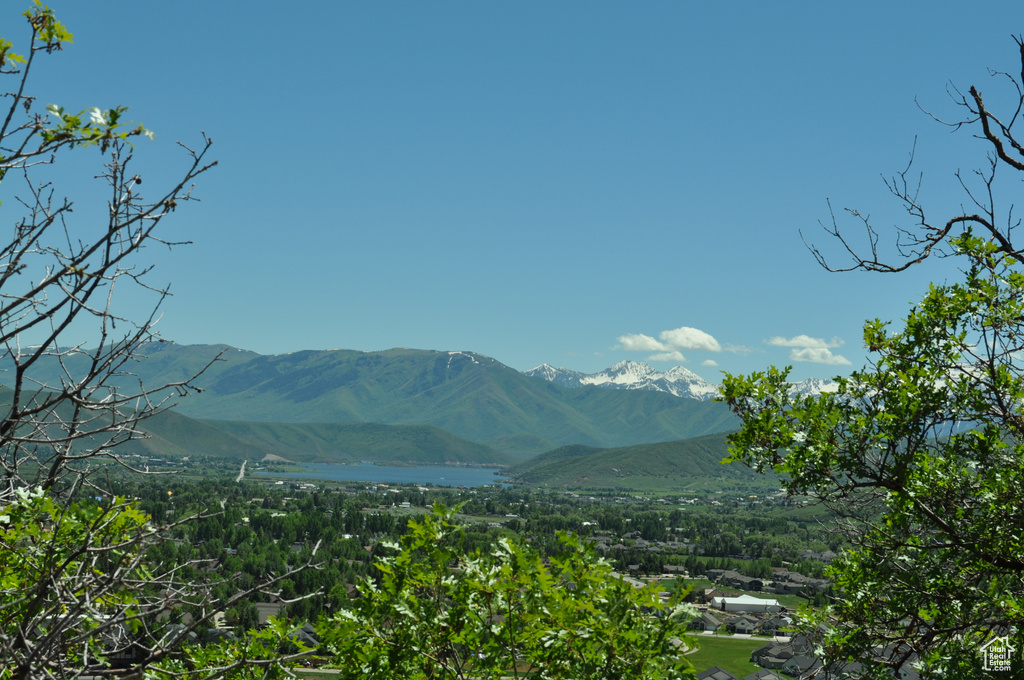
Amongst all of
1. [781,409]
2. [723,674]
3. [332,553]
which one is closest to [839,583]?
[781,409]

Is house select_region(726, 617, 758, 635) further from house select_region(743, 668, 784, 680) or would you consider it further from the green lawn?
house select_region(743, 668, 784, 680)

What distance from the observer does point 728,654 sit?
50.1m

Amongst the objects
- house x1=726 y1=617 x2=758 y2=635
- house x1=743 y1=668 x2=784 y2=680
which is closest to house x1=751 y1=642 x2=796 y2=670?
house x1=743 y1=668 x2=784 y2=680

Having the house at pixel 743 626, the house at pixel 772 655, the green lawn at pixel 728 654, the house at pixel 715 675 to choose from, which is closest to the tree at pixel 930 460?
the house at pixel 715 675

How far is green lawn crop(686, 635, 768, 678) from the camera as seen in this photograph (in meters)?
45.7

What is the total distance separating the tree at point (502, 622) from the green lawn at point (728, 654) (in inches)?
1680

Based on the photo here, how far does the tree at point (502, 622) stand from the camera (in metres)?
4.04

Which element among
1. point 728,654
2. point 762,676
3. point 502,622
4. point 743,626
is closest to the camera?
point 502,622

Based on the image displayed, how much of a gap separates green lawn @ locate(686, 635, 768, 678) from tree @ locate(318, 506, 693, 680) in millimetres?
42673

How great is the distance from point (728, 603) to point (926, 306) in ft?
232

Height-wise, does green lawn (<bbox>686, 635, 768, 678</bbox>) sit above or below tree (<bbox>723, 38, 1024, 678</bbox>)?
below

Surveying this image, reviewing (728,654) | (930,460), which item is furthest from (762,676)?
(930,460)

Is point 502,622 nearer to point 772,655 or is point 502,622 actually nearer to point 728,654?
point 772,655

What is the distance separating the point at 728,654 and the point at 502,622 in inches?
2069
